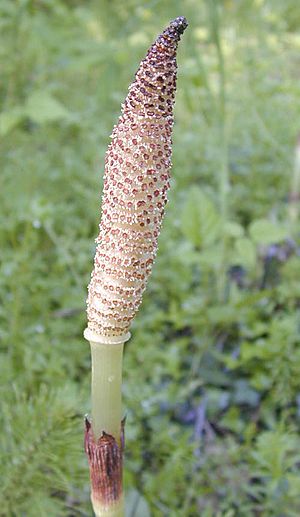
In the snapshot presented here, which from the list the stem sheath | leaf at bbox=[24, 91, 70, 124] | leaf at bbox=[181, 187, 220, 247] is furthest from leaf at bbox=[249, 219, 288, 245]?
the stem sheath

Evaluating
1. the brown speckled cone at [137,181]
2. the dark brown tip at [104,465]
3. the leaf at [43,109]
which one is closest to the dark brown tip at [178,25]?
the brown speckled cone at [137,181]

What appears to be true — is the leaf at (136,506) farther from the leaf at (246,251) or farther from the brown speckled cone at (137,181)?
the leaf at (246,251)

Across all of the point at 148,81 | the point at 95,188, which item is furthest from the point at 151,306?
the point at 148,81

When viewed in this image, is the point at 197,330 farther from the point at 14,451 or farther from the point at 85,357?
the point at 14,451

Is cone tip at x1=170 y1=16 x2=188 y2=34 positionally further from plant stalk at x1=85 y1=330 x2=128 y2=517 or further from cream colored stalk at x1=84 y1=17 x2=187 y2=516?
plant stalk at x1=85 y1=330 x2=128 y2=517

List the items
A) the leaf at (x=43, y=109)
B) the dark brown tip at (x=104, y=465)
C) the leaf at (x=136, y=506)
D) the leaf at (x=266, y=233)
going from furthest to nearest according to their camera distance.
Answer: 1. the leaf at (x=43, y=109)
2. the leaf at (x=266, y=233)
3. the leaf at (x=136, y=506)
4. the dark brown tip at (x=104, y=465)

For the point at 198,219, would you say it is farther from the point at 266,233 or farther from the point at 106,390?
the point at 106,390
